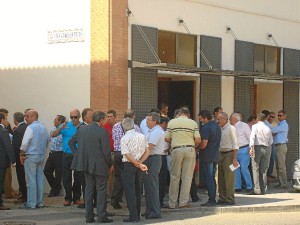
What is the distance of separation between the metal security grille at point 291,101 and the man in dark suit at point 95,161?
10.4m

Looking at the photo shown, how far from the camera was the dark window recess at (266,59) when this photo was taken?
2345 centimetres

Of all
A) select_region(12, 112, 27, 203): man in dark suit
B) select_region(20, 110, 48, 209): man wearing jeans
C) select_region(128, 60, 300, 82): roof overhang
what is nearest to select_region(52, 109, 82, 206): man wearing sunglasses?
select_region(20, 110, 48, 209): man wearing jeans

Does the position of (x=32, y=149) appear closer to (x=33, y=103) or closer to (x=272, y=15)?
(x=33, y=103)

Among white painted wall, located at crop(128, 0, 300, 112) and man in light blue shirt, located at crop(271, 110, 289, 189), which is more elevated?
white painted wall, located at crop(128, 0, 300, 112)

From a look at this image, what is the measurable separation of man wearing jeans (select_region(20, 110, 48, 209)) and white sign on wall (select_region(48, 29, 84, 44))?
8.62 feet

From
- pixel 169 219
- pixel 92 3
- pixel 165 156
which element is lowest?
pixel 169 219

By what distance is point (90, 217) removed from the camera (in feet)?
49.6

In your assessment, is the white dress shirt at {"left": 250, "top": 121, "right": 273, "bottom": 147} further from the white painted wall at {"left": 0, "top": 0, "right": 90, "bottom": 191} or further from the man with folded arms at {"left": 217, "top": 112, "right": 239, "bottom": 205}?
the white painted wall at {"left": 0, "top": 0, "right": 90, "bottom": 191}

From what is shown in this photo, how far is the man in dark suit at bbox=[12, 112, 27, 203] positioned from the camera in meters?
17.9

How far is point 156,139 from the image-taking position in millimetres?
15844

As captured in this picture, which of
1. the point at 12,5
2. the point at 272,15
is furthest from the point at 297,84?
the point at 12,5

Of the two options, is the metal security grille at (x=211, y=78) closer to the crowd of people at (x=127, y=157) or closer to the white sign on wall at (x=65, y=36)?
the crowd of people at (x=127, y=157)

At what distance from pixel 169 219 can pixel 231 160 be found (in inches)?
102

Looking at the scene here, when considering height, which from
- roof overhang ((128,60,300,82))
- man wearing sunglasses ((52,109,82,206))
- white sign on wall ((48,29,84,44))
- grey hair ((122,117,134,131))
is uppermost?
white sign on wall ((48,29,84,44))
